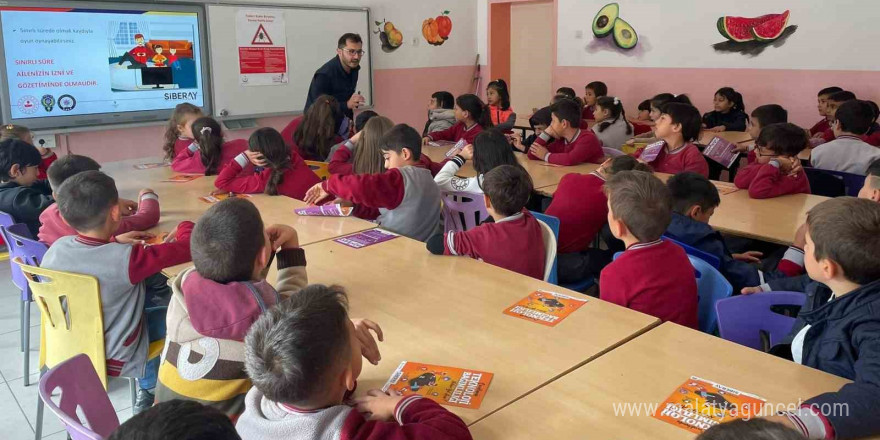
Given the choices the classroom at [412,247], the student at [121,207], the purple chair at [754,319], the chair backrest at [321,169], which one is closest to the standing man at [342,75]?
the classroom at [412,247]

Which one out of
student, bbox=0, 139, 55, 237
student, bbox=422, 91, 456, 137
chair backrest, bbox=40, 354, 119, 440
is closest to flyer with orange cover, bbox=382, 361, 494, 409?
chair backrest, bbox=40, 354, 119, 440

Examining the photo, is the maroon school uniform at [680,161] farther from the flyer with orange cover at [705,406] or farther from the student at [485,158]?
the flyer with orange cover at [705,406]

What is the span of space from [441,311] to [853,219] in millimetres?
1152

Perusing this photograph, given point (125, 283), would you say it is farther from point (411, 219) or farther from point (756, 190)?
point (756, 190)

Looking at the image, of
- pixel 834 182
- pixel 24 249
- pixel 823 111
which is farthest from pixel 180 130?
pixel 823 111

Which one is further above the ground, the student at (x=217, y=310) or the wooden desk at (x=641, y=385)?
the student at (x=217, y=310)

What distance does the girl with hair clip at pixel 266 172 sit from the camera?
3.72 metres

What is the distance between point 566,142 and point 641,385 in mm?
3656

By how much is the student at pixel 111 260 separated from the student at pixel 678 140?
3.23m

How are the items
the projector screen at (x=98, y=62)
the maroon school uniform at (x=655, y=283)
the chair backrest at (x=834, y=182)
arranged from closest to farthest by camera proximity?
the maroon school uniform at (x=655, y=283) → the chair backrest at (x=834, y=182) → the projector screen at (x=98, y=62)

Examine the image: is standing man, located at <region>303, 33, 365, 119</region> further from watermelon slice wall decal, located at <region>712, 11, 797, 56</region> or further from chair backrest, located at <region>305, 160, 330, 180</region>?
watermelon slice wall decal, located at <region>712, 11, 797, 56</region>

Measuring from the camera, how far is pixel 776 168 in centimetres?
381

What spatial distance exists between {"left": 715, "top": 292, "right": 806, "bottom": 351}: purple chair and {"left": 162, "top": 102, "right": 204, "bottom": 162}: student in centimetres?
376

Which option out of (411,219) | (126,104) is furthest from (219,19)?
(411,219)
